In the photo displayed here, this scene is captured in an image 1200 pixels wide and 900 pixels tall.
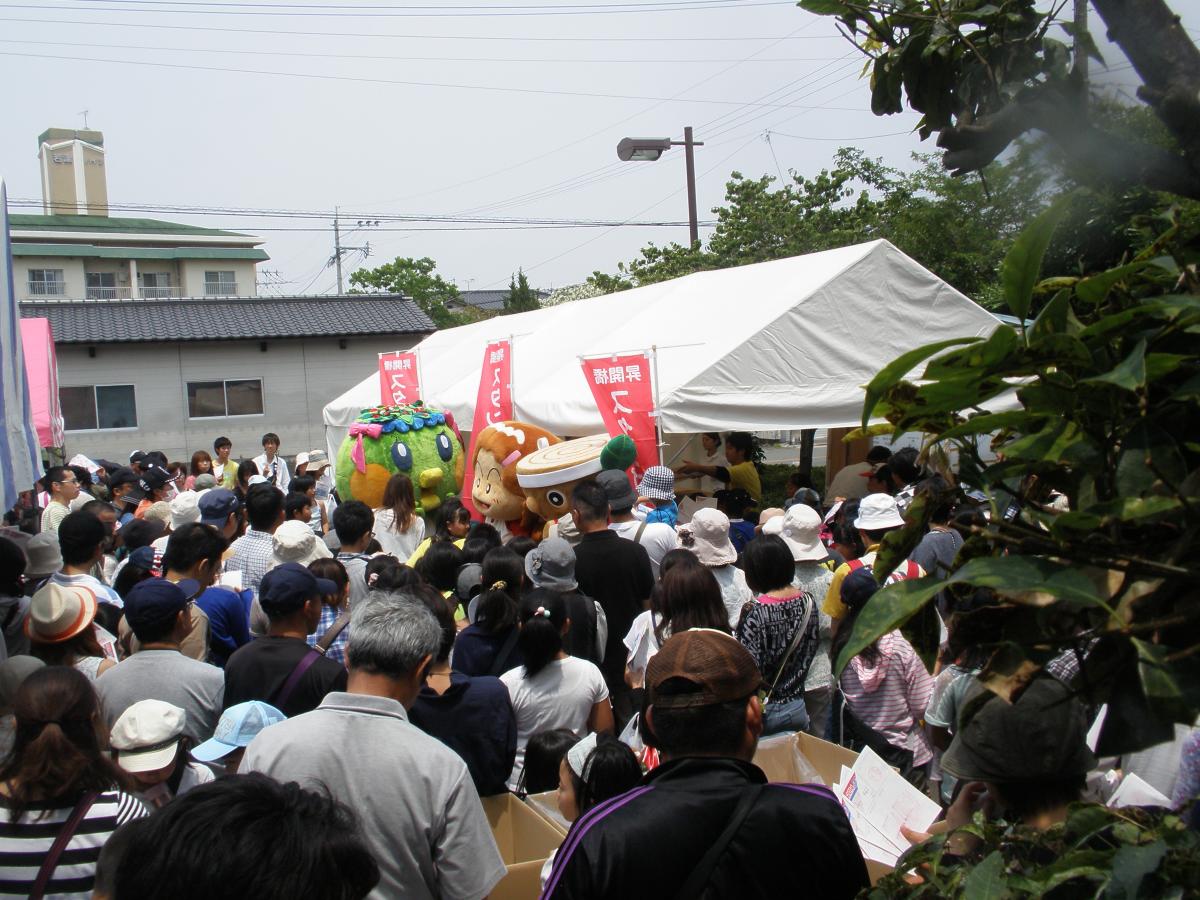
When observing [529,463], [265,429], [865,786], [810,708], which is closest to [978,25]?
[865,786]

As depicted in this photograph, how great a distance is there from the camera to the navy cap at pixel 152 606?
3.56 m

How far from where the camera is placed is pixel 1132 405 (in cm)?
96

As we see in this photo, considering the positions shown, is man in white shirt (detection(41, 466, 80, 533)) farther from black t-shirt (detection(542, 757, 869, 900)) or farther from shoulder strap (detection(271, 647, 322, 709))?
black t-shirt (detection(542, 757, 869, 900))

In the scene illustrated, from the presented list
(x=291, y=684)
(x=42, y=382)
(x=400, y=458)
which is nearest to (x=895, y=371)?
(x=291, y=684)

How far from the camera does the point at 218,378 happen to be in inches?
857

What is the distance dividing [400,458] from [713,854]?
768 cm

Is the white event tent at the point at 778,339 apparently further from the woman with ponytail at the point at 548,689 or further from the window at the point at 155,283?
the window at the point at 155,283

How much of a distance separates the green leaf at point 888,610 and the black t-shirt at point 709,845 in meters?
1.03

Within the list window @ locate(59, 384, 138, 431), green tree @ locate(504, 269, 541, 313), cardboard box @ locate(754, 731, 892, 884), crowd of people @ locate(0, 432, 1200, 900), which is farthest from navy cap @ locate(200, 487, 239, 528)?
green tree @ locate(504, 269, 541, 313)

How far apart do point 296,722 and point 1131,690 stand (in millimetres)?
2008

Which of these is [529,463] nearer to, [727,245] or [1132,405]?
[1132,405]

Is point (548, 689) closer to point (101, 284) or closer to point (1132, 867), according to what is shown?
point (1132, 867)

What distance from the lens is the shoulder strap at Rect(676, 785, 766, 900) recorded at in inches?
72.0

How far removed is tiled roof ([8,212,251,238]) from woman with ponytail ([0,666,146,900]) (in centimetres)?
4500
